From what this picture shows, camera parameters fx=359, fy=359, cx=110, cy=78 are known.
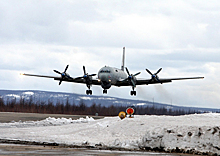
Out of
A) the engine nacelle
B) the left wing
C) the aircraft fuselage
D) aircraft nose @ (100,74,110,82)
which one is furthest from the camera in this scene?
the left wing

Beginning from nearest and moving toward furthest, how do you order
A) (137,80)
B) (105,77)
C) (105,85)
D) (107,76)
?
(105,77) < (107,76) < (105,85) < (137,80)

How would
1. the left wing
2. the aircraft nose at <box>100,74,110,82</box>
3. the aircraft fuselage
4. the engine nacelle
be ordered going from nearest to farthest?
the aircraft nose at <box>100,74,110,82</box>
the aircraft fuselage
the engine nacelle
the left wing

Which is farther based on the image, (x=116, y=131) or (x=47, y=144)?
(x=116, y=131)

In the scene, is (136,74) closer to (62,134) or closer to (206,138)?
(62,134)

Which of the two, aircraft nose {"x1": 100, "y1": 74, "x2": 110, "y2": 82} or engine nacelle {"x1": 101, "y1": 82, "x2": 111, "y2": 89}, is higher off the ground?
aircraft nose {"x1": 100, "y1": 74, "x2": 110, "y2": 82}

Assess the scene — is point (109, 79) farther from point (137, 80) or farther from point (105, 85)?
point (137, 80)

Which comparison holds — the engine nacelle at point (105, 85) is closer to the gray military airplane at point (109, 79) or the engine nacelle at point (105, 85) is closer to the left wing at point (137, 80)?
the gray military airplane at point (109, 79)

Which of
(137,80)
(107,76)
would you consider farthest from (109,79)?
(137,80)

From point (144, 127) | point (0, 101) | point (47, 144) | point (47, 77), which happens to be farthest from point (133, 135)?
point (0, 101)

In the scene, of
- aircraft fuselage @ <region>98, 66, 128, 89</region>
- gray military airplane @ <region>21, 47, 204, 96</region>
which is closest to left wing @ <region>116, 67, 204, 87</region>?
gray military airplane @ <region>21, 47, 204, 96</region>

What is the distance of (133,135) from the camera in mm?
23562

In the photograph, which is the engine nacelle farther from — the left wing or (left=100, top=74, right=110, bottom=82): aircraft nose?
the left wing

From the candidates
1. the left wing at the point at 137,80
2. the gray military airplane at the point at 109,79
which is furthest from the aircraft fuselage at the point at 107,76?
the left wing at the point at 137,80

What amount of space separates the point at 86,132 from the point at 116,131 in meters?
2.09
